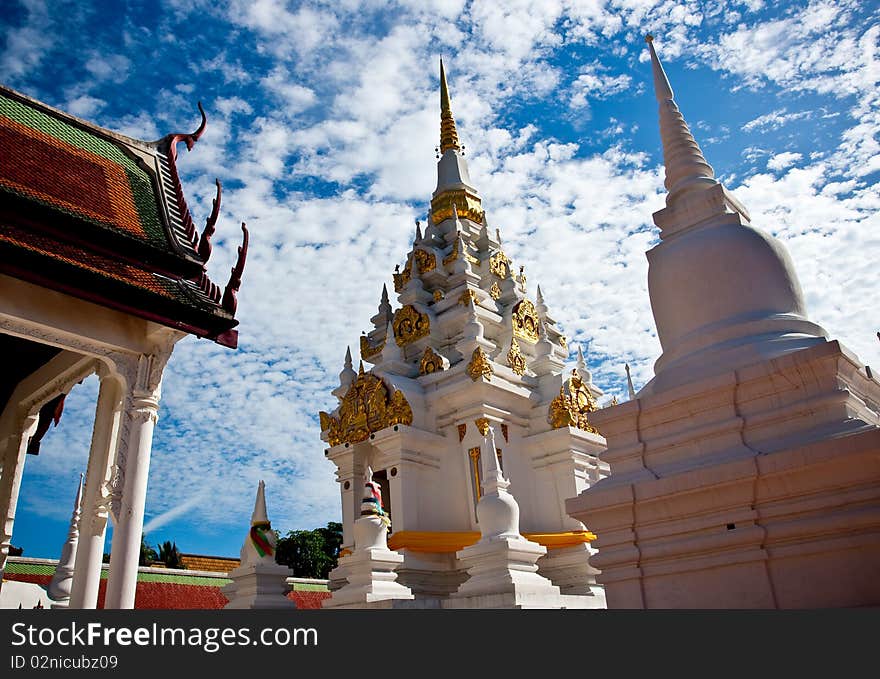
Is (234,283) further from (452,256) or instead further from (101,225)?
(452,256)

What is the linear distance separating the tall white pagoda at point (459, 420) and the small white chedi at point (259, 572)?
3.83m

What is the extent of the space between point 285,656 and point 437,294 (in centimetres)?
1565

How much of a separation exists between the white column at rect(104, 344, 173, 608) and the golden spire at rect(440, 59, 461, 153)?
16381 millimetres

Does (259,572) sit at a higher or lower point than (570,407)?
lower

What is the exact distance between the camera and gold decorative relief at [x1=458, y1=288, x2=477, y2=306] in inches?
673

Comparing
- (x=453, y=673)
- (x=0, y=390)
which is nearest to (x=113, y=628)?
(x=453, y=673)

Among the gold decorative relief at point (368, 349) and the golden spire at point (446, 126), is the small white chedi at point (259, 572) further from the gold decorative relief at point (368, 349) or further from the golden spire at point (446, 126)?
the golden spire at point (446, 126)

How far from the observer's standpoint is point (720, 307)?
20.2 feet

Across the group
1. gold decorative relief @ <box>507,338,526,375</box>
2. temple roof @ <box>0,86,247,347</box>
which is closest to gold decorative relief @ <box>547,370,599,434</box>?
gold decorative relief @ <box>507,338,526,375</box>

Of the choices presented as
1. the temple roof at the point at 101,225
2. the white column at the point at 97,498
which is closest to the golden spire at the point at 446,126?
the temple roof at the point at 101,225

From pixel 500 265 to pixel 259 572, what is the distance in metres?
11.9

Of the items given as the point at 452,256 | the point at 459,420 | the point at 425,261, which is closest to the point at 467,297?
the point at 452,256

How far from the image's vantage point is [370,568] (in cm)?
960

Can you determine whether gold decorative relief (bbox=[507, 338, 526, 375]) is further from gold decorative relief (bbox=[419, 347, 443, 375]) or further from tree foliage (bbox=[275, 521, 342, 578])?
tree foliage (bbox=[275, 521, 342, 578])
